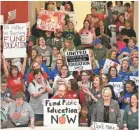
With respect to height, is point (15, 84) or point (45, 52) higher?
point (45, 52)

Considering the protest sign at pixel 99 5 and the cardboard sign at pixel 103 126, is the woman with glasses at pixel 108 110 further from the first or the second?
the protest sign at pixel 99 5

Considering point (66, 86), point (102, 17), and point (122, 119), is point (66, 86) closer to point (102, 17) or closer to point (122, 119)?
point (122, 119)

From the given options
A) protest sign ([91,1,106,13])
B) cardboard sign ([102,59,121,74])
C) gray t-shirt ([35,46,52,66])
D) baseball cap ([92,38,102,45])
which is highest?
protest sign ([91,1,106,13])

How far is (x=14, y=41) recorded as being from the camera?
9867 millimetres

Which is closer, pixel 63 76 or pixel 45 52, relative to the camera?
pixel 63 76

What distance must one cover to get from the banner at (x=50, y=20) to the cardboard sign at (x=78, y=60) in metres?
1.34

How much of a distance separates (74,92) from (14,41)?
5.36 ft

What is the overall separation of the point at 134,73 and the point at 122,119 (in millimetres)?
1323

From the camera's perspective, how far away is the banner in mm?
11492

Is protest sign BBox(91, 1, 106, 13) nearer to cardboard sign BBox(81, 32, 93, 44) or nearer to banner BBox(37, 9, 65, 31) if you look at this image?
cardboard sign BBox(81, 32, 93, 44)

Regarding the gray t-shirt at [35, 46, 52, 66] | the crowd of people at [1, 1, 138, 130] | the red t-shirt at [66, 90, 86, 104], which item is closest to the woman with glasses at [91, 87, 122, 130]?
the crowd of people at [1, 1, 138, 130]

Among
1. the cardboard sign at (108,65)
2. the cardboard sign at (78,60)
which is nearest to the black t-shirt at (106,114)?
the cardboard sign at (108,65)

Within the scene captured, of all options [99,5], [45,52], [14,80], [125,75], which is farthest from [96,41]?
[14,80]

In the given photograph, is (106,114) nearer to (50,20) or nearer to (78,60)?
(78,60)
